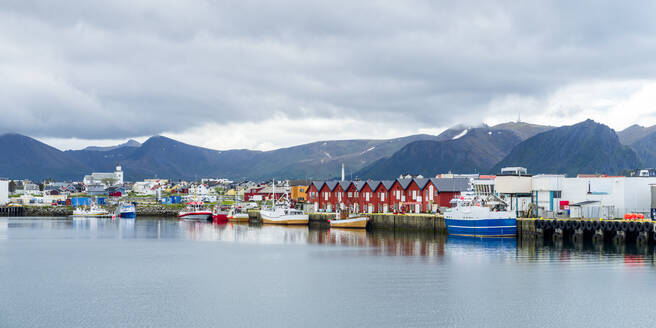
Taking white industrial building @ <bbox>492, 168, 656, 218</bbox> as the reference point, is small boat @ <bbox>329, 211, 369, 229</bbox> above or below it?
below

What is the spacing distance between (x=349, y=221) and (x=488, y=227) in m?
22.3

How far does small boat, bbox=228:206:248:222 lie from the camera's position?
106375 mm

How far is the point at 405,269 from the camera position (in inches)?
Result: 1550

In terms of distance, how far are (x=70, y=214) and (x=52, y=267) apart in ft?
334

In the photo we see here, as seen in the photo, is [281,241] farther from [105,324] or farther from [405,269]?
[105,324]

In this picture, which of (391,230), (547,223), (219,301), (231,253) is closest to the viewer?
(219,301)

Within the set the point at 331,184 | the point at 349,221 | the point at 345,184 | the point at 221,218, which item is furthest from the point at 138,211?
the point at 349,221

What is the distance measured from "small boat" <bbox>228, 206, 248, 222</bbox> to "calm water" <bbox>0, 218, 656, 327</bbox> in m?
50.3

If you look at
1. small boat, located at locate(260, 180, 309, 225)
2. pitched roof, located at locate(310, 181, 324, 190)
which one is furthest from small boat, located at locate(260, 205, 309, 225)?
pitched roof, located at locate(310, 181, 324, 190)

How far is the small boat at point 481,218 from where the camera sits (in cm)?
5981

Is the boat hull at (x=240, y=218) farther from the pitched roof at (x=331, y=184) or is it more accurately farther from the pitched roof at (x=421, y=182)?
the pitched roof at (x=421, y=182)

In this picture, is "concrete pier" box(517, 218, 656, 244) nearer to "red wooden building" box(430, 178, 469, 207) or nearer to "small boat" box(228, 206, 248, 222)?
"red wooden building" box(430, 178, 469, 207)

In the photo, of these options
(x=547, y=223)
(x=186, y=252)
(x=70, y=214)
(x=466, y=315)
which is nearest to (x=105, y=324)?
(x=466, y=315)

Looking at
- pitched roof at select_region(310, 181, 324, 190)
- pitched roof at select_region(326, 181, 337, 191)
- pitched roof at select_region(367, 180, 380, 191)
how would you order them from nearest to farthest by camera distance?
pitched roof at select_region(367, 180, 380, 191)
pitched roof at select_region(326, 181, 337, 191)
pitched roof at select_region(310, 181, 324, 190)
